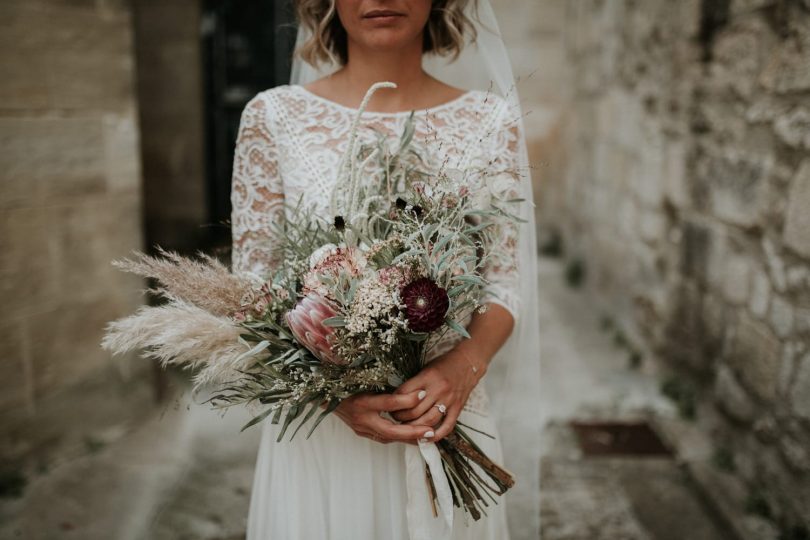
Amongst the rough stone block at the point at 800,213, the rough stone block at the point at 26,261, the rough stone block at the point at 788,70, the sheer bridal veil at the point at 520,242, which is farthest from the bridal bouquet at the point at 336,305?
the rough stone block at the point at 26,261

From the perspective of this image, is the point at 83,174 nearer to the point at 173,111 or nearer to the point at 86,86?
the point at 86,86

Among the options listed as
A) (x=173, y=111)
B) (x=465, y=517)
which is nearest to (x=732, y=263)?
(x=465, y=517)

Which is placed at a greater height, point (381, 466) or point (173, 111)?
point (173, 111)

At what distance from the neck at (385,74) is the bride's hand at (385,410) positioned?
2.55 feet

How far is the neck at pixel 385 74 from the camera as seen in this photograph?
72.0 inches

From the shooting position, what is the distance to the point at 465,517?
5.50ft

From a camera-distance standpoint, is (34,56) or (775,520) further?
(34,56)

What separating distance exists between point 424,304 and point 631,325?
4.00 m

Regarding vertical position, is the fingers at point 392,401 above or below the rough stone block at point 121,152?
below

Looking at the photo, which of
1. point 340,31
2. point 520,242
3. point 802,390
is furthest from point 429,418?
point 802,390

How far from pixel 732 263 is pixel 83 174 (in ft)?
10.2

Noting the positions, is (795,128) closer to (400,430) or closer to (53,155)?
(400,430)

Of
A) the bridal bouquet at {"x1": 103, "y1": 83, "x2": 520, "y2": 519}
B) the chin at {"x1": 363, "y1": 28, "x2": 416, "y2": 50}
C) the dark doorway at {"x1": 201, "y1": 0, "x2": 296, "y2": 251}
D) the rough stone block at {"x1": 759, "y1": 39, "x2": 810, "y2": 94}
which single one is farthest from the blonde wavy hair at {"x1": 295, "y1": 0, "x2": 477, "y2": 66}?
the dark doorway at {"x1": 201, "y1": 0, "x2": 296, "y2": 251}

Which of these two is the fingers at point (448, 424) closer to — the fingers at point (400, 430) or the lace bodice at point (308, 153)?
Answer: the fingers at point (400, 430)
